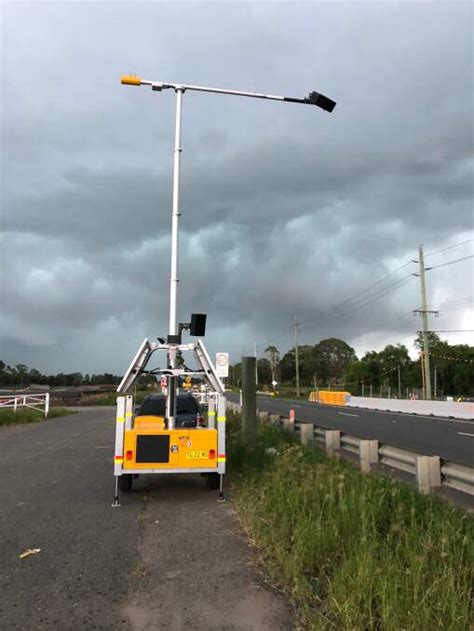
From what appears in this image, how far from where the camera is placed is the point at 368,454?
9.06m

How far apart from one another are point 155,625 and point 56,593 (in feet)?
3.84

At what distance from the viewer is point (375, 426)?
24125 millimetres

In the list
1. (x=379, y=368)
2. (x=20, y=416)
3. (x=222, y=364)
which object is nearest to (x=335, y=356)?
(x=379, y=368)

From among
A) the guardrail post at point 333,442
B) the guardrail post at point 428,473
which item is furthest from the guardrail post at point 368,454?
the guardrail post at point 333,442

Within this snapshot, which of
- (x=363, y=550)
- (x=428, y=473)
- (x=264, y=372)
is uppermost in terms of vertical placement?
(x=264, y=372)

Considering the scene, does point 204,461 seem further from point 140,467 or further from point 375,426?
point 375,426

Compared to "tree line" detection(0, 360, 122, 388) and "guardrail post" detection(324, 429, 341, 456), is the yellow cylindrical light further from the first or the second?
"tree line" detection(0, 360, 122, 388)

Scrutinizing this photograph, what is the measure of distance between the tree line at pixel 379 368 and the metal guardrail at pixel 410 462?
7790cm

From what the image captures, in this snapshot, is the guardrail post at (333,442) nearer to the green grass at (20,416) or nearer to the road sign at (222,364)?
the road sign at (222,364)

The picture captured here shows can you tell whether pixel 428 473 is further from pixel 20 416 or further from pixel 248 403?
pixel 20 416

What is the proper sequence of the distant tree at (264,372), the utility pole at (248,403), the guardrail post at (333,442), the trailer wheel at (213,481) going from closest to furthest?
the trailer wheel at (213,481) → the guardrail post at (333,442) → the utility pole at (248,403) → the distant tree at (264,372)

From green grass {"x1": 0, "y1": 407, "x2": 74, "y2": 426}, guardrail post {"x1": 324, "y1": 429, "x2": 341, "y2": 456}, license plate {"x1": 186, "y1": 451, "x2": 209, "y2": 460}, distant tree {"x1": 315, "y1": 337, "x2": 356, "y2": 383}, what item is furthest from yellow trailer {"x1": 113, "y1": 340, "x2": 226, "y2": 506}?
distant tree {"x1": 315, "y1": 337, "x2": 356, "y2": 383}

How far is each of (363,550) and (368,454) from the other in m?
4.18

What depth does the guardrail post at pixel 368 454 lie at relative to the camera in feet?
29.5
